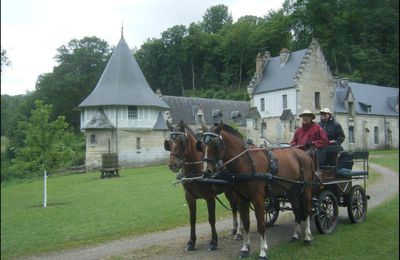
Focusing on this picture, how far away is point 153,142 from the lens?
24.9 meters

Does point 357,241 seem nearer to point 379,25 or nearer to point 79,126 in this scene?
point 379,25

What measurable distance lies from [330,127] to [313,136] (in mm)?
1053

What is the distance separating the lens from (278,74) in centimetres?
1061

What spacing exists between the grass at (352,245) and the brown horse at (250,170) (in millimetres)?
380

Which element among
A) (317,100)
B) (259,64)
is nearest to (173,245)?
(259,64)

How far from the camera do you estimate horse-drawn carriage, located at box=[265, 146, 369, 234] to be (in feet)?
26.6

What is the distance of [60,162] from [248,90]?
762 cm

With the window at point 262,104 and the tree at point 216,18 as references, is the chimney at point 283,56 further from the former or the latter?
the tree at point 216,18

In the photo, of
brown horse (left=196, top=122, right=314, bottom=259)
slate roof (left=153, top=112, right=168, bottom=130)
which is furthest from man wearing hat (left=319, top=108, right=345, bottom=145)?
slate roof (left=153, top=112, right=168, bottom=130)

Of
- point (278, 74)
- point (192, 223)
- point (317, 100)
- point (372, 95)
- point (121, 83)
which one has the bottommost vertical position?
point (192, 223)

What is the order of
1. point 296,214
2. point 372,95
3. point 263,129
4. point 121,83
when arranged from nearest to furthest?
point 296,214 → point 263,129 → point 121,83 → point 372,95

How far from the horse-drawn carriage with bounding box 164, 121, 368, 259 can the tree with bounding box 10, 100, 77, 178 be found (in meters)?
5.75

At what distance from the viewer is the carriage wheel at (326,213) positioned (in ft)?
26.4

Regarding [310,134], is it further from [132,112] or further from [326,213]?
[132,112]
